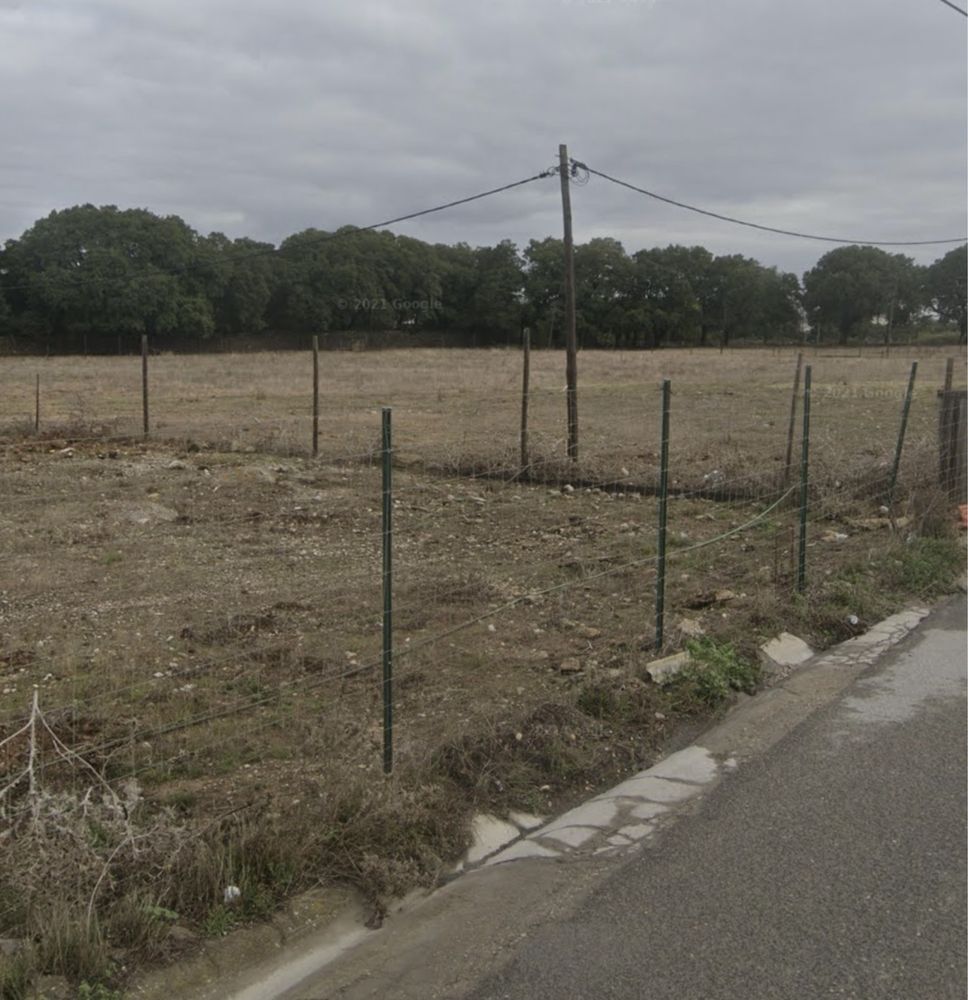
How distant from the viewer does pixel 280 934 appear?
2836mm

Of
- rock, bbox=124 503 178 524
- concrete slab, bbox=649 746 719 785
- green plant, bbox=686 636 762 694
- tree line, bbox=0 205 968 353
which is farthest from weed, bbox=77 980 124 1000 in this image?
tree line, bbox=0 205 968 353

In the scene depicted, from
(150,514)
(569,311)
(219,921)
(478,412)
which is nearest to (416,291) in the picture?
(478,412)

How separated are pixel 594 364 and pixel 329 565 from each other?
131ft

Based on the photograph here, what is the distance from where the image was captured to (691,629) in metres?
5.65

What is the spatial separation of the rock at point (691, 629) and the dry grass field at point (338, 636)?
0.09ft

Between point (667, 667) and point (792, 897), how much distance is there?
2.00 meters

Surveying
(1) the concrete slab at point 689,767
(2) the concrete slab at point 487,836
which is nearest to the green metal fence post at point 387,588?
(2) the concrete slab at point 487,836

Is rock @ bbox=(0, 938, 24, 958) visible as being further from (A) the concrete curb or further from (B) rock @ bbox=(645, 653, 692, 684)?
(B) rock @ bbox=(645, 653, 692, 684)

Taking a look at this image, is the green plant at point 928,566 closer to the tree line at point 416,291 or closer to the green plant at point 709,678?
the green plant at point 709,678

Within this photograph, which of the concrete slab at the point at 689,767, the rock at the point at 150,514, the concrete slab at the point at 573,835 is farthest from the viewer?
the rock at the point at 150,514

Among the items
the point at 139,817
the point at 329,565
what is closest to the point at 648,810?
the point at 139,817

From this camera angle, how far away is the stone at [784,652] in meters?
5.52

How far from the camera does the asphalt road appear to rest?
2.65 meters

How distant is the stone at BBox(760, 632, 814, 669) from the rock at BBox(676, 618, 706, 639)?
0.39m
